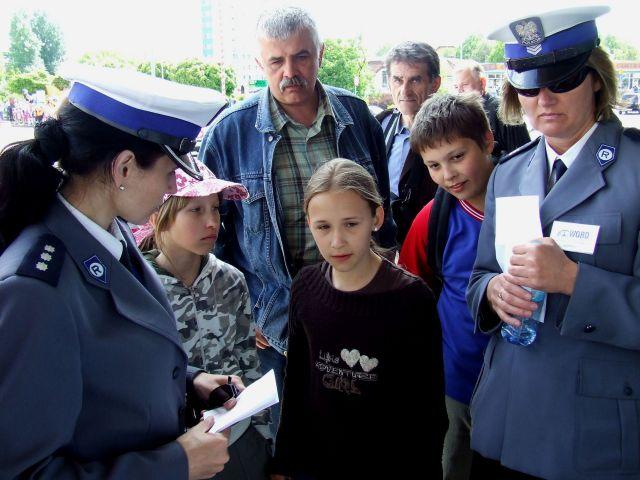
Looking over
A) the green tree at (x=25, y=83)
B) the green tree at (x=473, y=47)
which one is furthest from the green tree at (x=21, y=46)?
the green tree at (x=473, y=47)

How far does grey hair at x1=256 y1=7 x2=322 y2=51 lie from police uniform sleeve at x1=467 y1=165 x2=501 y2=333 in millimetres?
1141

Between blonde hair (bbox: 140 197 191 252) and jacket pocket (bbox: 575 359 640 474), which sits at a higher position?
blonde hair (bbox: 140 197 191 252)

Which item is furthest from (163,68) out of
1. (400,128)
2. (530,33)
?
(530,33)

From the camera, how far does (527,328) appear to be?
1.54 metres

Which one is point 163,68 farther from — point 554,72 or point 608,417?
point 608,417

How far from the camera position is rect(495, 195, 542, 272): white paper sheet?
4.96ft

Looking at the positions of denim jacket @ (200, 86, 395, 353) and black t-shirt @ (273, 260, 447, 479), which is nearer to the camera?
black t-shirt @ (273, 260, 447, 479)

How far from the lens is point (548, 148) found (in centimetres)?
164

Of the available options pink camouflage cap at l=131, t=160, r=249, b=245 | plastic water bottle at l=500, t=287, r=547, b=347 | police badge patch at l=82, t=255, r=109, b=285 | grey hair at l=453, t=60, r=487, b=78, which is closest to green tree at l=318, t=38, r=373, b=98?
grey hair at l=453, t=60, r=487, b=78

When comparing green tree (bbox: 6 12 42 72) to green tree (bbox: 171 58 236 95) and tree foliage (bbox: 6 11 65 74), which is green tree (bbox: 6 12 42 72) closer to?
tree foliage (bbox: 6 11 65 74)

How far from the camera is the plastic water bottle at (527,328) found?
1.48 m

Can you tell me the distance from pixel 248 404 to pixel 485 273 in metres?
0.89

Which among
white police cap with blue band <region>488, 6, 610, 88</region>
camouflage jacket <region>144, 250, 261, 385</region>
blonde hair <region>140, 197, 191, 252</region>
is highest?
white police cap with blue band <region>488, 6, 610, 88</region>

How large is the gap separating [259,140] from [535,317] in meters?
1.45
